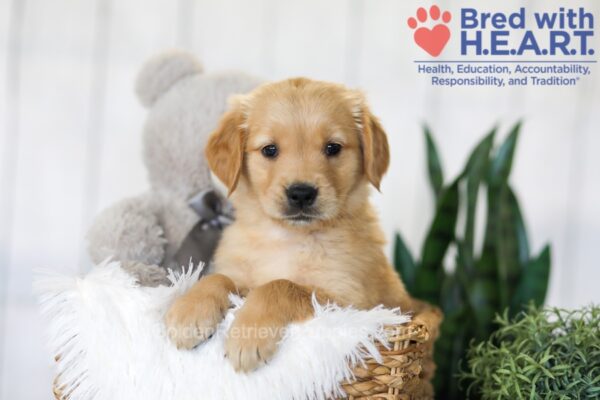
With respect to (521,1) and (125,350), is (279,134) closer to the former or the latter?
(125,350)

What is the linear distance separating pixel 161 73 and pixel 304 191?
2.89ft

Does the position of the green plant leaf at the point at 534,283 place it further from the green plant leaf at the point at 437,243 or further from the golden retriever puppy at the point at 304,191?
the golden retriever puppy at the point at 304,191

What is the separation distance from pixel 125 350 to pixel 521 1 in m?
2.24

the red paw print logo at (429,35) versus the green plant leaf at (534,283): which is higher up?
the red paw print logo at (429,35)

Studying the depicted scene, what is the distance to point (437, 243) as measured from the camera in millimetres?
2418

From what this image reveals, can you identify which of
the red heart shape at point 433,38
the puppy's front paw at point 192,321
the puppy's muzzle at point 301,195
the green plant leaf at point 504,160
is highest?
the red heart shape at point 433,38

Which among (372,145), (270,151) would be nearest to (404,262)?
(372,145)

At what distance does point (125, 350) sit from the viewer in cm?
142

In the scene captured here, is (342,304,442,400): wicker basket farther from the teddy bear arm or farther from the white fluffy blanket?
the teddy bear arm

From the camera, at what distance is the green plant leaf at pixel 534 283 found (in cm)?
235

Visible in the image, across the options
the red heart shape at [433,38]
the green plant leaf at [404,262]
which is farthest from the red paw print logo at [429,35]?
the green plant leaf at [404,262]

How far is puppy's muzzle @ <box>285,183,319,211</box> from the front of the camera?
1613 mm

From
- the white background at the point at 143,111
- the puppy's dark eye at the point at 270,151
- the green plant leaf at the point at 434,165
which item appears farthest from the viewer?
the white background at the point at 143,111

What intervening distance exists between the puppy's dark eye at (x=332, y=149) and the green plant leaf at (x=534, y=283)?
1.02 metres
